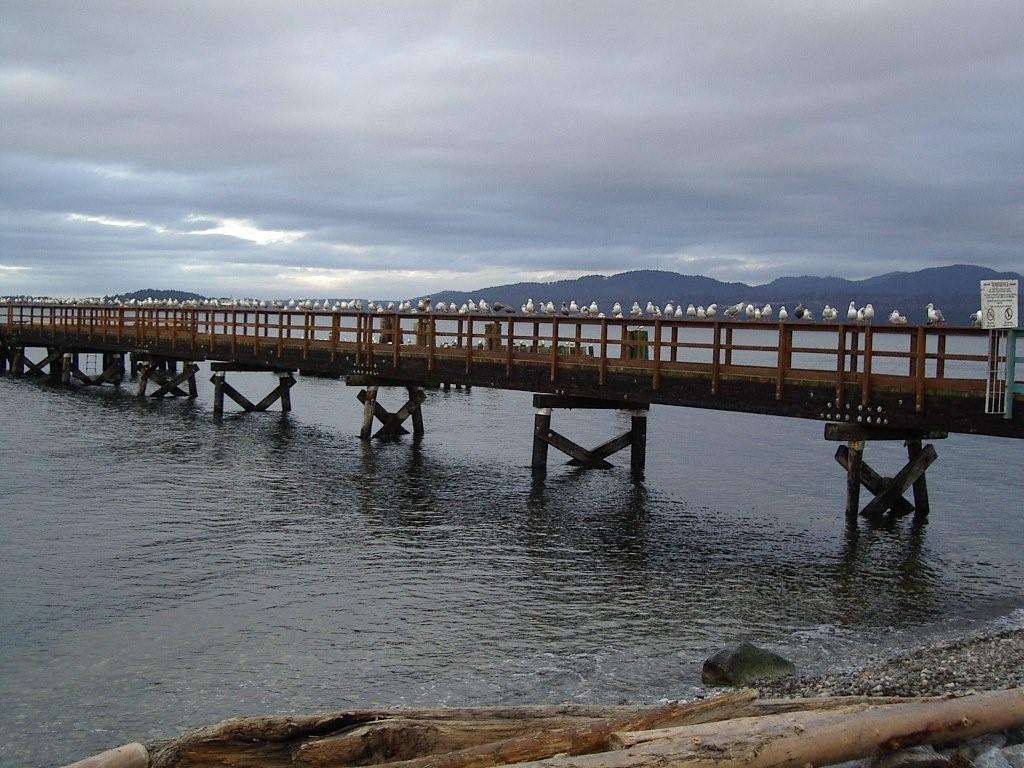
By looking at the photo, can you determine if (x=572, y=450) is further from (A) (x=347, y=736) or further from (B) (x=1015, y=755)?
(A) (x=347, y=736)

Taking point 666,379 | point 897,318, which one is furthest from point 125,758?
point 897,318

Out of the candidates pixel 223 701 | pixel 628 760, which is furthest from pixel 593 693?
pixel 628 760

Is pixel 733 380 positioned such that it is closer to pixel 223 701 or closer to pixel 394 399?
pixel 223 701

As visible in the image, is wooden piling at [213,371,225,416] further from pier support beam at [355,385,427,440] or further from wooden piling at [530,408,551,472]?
wooden piling at [530,408,551,472]

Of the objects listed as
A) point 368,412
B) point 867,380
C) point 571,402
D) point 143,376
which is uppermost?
point 867,380

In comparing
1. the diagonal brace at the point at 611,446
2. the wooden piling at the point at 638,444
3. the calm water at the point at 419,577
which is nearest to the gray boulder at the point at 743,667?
the calm water at the point at 419,577

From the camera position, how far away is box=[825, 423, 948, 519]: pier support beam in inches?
807

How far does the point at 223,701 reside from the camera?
1145cm

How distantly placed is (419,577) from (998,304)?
11.0 metres

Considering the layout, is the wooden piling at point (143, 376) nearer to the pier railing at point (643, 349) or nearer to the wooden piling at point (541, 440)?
the pier railing at point (643, 349)

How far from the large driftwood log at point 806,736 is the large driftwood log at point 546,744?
0.25 meters

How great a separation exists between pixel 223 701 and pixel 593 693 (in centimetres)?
419

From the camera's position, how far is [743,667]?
12109 mm

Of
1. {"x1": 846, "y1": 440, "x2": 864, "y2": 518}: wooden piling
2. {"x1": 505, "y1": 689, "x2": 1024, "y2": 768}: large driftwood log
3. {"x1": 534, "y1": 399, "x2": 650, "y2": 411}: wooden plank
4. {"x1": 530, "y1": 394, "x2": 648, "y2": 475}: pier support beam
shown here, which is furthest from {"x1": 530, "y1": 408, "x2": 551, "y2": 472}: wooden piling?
{"x1": 505, "y1": 689, "x2": 1024, "y2": 768}: large driftwood log
